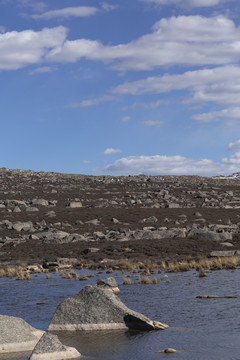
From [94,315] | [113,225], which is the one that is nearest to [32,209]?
[113,225]

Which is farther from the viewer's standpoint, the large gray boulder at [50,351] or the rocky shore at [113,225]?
the rocky shore at [113,225]

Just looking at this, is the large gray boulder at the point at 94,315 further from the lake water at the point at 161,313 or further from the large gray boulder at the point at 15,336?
the large gray boulder at the point at 15,336

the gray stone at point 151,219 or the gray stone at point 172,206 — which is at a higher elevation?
the gray stone at point 172,206

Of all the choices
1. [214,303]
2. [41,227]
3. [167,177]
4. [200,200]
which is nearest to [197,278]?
[214,303]

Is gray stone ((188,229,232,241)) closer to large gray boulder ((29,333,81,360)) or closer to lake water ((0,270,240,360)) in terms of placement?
lake water ((0,270,240,360))

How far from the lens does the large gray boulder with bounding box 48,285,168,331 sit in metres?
21.3

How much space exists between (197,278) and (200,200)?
2582 inches

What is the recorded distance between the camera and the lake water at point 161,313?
18172 millimetres

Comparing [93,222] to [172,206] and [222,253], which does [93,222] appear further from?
[222,253]

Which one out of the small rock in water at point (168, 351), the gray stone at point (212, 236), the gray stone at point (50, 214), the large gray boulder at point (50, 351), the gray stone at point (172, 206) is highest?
the gray stone at point (172, 206)

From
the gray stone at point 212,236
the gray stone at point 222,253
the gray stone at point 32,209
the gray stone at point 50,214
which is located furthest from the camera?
the gray stone at point 32,209

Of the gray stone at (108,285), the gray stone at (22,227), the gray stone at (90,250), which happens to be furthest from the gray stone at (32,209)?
the gray stone at (108,285)

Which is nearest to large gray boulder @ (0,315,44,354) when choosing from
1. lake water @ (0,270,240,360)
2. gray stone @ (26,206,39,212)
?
lake water @ (0,270,240,360)

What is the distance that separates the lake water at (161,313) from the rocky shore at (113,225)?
311 inches
